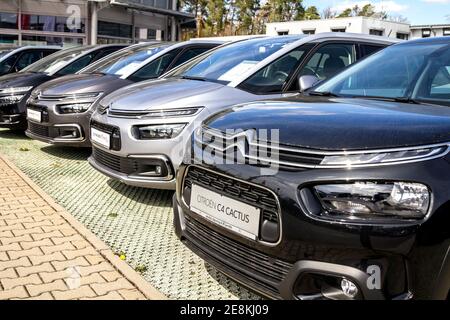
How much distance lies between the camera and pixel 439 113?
2438 millimetres

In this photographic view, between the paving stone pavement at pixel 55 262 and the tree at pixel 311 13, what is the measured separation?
57251 millimetres

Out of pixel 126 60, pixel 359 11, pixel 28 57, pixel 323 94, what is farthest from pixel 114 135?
pixel 359 11

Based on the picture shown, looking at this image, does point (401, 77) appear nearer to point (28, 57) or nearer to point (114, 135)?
point (114, 135)

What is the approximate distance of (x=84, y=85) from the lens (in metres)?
6.15

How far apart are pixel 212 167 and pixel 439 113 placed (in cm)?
120

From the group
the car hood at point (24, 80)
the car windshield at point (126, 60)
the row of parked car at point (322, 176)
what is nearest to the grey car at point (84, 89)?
the car windshield at point (126, 60)

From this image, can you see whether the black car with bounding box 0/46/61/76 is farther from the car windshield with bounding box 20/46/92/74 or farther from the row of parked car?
the row of parked car

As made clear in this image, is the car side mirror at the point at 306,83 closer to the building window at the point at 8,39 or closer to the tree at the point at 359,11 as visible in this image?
the building window at the point at 8,39

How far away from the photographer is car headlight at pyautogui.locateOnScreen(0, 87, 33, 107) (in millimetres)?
7523

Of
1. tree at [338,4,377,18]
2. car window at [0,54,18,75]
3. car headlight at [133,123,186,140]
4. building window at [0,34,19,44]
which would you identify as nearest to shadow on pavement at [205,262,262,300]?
car headlight at [133,123,186,140]

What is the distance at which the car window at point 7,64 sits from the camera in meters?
10.5

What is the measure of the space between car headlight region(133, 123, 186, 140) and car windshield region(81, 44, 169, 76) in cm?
269

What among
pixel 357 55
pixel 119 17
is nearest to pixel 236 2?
pixel 119 17

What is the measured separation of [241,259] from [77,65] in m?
7.31
